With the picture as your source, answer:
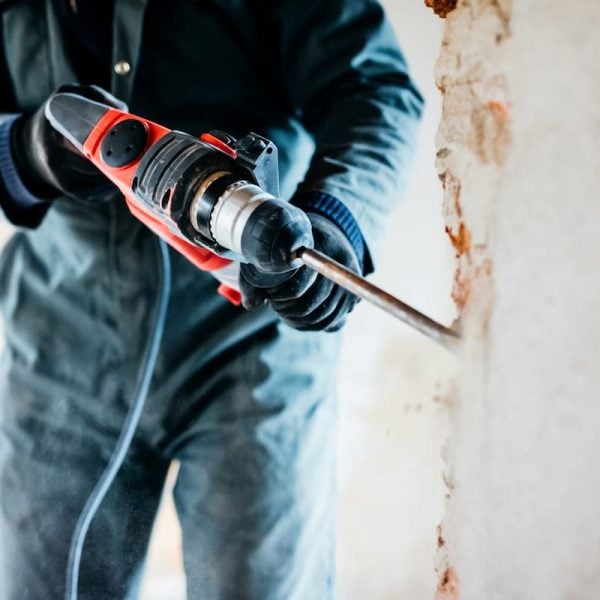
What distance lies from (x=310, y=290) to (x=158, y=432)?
29 centimetres

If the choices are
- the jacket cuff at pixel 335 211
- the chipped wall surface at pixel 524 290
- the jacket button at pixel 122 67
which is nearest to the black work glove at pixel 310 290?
the jacket cuff at pixel 335 211

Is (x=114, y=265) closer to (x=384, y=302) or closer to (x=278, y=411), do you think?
(x=278, y=411)

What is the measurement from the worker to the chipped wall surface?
0.73ft

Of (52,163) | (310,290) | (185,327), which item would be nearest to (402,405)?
(310,290)

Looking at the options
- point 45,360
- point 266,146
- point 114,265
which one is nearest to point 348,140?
point 266,146

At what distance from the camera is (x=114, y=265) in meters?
0.72

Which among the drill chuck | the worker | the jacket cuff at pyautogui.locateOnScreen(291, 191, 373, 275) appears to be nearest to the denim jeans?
the worker

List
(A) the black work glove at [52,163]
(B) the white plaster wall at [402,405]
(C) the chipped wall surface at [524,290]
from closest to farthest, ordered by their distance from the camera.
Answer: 1. (C) the chipped wall surface at [524,290]
2. (B) the white plaster wall at [402,405]
3. (A) the black work glove at [52,163]

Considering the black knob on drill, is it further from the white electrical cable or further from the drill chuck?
the white electrical cable

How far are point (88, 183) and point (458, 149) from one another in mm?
414

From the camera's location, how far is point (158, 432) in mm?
692

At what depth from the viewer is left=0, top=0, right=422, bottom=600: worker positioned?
2.10ft

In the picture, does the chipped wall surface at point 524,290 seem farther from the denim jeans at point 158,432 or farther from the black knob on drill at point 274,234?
the denim jeans at point 158,432

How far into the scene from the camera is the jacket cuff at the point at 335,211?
0.56 m
